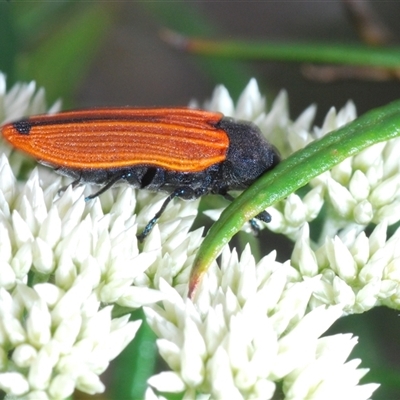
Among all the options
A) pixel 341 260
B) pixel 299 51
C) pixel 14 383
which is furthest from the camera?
pixel 299 51

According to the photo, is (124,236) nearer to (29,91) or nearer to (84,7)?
(29,91)

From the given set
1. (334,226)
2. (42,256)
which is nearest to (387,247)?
(334,226)

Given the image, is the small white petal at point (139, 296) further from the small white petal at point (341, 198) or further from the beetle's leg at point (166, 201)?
the small white petal at point (341, 198)

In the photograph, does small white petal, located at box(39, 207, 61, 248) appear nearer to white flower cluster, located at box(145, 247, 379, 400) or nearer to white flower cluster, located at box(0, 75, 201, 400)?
white flower cluster, located at box(0, 75, 201, 400)

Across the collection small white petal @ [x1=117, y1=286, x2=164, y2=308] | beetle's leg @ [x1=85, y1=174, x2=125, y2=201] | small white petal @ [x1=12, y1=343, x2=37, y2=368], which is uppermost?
beetle's leg @ [x1=85, y1=174, x2=125, y2=201]

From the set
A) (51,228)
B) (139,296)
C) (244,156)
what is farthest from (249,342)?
(244,156)

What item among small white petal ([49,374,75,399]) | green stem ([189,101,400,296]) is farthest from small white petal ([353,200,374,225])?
small white petal ([49,374,75,399])

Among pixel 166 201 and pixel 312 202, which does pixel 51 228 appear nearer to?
pixel 166 201

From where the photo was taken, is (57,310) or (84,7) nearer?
(57,310)
